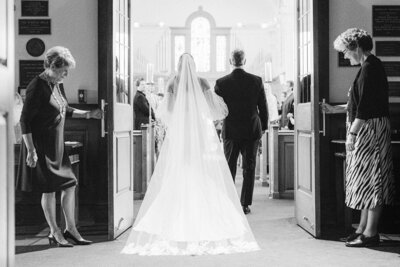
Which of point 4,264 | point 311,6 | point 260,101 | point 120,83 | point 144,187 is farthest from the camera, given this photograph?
point 144,187

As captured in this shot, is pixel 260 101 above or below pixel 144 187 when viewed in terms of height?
above

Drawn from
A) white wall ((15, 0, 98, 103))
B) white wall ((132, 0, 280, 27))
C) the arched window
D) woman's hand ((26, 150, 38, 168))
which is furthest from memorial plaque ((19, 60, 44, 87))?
white wall ((132, 0, 280, 27))

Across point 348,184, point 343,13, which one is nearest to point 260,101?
point 343,13

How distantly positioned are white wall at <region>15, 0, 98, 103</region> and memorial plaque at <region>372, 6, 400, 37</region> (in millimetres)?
2654

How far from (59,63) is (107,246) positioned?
1519 millimetres

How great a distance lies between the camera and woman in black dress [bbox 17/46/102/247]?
4.43 metres

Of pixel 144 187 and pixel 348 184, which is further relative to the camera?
pixel 144 187

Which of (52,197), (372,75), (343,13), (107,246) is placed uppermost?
(343,13)

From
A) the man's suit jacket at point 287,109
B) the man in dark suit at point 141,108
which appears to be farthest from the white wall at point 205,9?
the man in dark suit at point 141,108

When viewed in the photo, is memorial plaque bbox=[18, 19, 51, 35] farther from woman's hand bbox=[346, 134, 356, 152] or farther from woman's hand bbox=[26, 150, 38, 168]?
woman's hand bbox=[346, 134, 356, 152]

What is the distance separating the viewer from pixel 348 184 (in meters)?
4.68

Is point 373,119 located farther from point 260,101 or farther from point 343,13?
point 260,101

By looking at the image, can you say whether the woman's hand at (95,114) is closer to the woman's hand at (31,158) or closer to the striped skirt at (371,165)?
the woman's hand at (31,158)

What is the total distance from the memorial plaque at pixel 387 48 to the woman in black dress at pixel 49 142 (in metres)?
2.87
